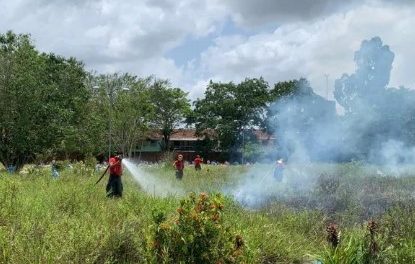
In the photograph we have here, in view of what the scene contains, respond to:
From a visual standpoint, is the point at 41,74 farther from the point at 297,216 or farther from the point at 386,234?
the point at 386,234

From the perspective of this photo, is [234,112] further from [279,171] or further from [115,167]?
[115,167]

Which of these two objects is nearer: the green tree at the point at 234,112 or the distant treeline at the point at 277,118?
the distant treeline at the point at 277,118

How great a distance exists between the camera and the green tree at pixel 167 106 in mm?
65312

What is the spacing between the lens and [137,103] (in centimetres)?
5219

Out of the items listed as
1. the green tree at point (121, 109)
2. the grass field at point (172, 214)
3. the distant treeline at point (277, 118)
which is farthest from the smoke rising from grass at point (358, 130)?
the green tree at point (121, 109)

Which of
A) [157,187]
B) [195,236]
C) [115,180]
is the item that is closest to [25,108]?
[157,187]

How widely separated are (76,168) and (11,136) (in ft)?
16.1

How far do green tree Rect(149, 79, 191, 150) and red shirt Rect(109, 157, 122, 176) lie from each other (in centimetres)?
4932

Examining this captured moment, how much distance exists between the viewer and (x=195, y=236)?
5953mm

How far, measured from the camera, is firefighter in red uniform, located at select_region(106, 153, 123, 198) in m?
13.9

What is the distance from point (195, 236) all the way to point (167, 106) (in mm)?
59956

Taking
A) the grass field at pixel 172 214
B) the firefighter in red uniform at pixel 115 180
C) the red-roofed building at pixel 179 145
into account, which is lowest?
the grass field at pixel 172 214

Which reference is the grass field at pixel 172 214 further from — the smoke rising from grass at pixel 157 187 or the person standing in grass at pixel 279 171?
the person standing in grass at pixel 279 171

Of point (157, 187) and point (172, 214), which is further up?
point (172, 214)
